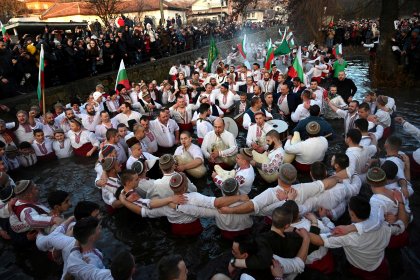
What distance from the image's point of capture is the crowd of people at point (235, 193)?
3525 millimetres

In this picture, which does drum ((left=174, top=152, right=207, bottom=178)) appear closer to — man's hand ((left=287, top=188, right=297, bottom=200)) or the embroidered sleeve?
the embroidered sleeve

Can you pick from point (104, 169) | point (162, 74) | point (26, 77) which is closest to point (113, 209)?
point (104, 169)

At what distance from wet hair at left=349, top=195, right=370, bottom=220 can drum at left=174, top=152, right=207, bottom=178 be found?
3783 mm

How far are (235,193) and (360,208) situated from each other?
1.55 m

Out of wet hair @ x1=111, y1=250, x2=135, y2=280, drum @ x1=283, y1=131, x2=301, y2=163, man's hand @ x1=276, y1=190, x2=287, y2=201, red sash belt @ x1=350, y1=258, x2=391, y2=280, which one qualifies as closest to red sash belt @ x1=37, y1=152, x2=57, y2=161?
drum @ x1=283, y1=131, x2=301, y2=163

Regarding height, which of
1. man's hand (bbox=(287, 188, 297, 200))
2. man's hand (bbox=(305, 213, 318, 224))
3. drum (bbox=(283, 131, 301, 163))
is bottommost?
drum (bbox=(283, 131, 301, 163))

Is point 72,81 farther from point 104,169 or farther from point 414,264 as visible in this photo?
point 414,264

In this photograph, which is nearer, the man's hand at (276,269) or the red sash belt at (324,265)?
the man's hand at (276,269)

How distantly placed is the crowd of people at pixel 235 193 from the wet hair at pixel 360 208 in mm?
11

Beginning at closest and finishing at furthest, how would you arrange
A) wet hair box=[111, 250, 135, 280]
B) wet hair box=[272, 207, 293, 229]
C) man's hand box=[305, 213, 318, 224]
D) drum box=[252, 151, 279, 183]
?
wet hair box=[111, 250, 135, 280], wet hair box=[272, 207, 293, 229], man's hand box=[305, 213, 318, 224], drum box=[252, 151, 279, 183]

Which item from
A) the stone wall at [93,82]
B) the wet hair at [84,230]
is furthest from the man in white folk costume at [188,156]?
the stone wall at [93,82]

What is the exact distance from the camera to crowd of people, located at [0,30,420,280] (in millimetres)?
3525

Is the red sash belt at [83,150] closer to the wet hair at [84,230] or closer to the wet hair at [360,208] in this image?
the wet hair at [84,230]

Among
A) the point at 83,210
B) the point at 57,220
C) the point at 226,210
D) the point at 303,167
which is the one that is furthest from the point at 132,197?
the point at 303,167
